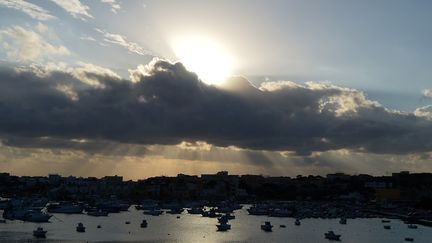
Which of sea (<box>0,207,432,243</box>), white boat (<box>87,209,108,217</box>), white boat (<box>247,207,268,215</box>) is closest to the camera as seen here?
sea (<box>0,207,432,243</box>)

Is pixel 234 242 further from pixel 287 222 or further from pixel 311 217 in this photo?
pixel 311 217

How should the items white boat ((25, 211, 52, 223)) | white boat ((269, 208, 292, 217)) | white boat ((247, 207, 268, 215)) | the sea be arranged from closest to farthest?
the sea
white boat ((25, 211, 52, 223))
white boat ((269, 208, 292, 217))
white boat ((247, 207, 268, 215))

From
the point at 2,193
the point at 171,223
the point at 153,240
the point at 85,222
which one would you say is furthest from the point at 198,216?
the point at 2,193

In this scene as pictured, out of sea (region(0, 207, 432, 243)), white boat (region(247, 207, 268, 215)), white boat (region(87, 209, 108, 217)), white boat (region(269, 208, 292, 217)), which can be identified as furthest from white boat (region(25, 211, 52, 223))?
white boat (region(269, 208, 292, 217))

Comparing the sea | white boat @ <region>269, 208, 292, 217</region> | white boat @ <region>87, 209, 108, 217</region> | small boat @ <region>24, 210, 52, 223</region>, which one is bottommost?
the sea

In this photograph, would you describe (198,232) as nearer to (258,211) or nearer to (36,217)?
(36,217)

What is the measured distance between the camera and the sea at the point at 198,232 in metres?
70.4

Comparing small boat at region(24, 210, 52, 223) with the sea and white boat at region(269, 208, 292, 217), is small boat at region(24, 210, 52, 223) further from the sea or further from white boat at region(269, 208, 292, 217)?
white boat at region(269, 208, 292, 217)

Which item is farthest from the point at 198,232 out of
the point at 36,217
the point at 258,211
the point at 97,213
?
the point at 258,211

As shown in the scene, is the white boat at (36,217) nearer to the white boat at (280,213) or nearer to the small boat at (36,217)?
the small boat at (36,217)

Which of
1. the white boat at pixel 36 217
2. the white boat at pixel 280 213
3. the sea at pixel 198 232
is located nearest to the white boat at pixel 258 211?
the white boat at pixel 280 213

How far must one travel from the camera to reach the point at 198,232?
79625 millimetres

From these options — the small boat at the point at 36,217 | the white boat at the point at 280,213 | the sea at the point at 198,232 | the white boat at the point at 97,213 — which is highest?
the white boat at the point at 280,213

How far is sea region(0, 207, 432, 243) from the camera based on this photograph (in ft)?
231
